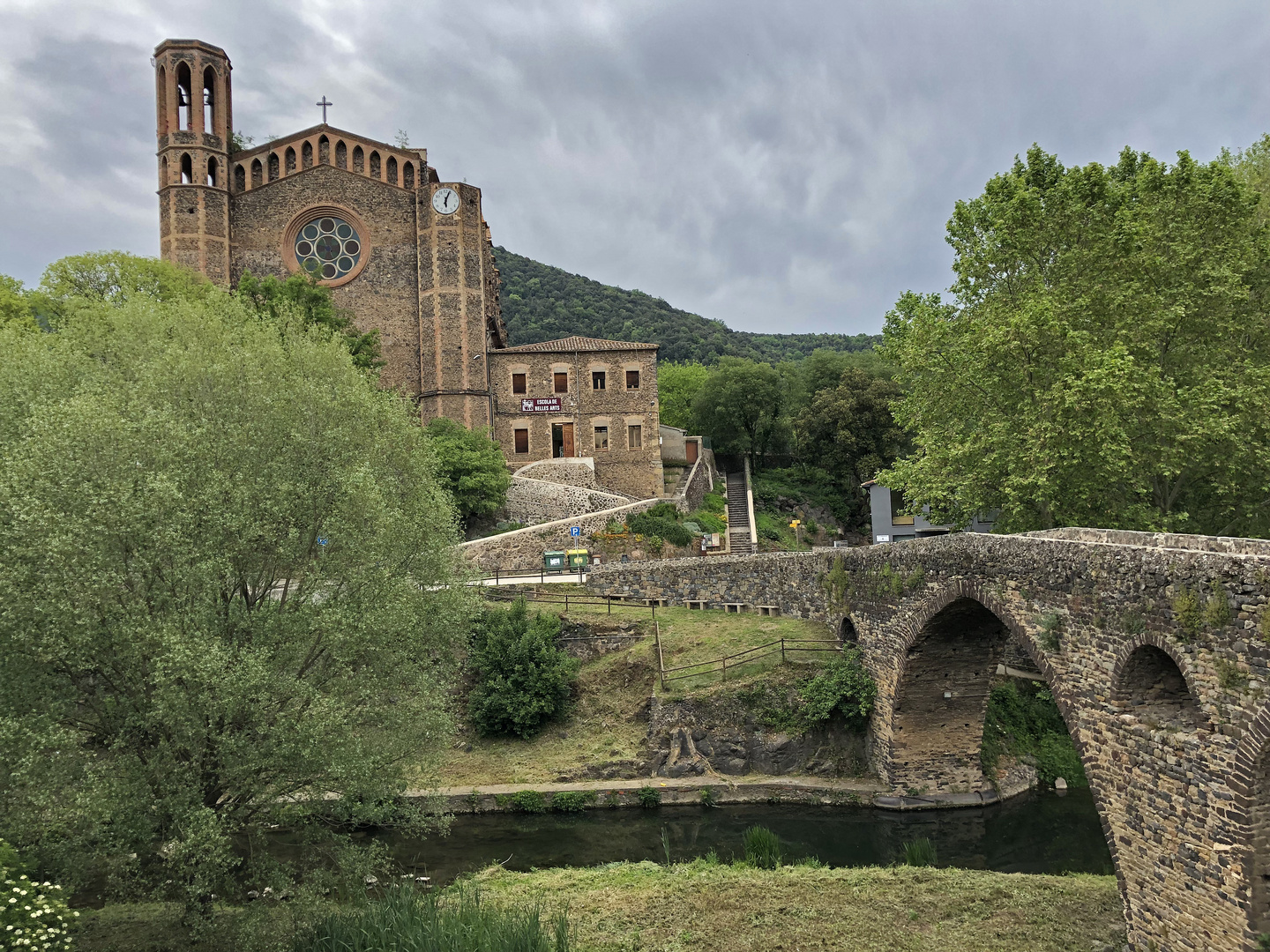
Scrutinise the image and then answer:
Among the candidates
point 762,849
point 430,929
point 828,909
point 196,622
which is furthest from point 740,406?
point 430,929

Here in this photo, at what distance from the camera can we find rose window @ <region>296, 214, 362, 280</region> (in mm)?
43312

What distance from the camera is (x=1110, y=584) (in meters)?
10.9

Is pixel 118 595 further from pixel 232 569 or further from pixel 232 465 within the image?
pixel 232 465

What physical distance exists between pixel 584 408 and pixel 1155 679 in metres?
34.6

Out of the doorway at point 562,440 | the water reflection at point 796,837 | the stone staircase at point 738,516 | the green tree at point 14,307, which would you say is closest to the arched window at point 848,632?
the water reflection at point 796,837

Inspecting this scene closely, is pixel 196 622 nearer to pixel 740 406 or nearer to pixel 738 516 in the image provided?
pixel 738 516

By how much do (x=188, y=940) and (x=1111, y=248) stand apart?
67.7 feet

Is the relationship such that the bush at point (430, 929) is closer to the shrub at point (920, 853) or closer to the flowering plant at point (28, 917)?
the flowering plant at point (28, 917)

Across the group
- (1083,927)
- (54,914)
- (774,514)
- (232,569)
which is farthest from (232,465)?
(774,514)

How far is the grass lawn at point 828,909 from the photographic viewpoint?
1125 centimetres

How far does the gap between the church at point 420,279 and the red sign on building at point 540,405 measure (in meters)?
0.05

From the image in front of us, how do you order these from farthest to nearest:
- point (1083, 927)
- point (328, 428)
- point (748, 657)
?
1. point (748, 657)
2. point (328, 428)
3. point (1083, 927)

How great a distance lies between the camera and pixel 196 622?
11164 mm

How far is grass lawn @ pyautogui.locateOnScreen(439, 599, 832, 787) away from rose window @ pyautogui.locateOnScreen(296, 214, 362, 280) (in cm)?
2731
